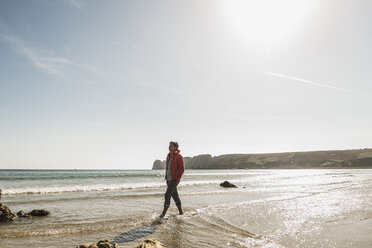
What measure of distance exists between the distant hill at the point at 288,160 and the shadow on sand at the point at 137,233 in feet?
408

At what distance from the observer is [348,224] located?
262 inches

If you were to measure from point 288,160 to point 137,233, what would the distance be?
476ft

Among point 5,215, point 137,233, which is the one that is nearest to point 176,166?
point 137,233

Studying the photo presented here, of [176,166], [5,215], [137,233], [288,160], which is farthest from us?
[288,160]

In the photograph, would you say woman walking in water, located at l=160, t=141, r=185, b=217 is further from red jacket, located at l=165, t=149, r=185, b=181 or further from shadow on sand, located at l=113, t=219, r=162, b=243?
shadow on sand, located at l=113, t=219, r=162, b=243

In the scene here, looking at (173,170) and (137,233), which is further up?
(173,170)

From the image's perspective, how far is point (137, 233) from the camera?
19.5 feet

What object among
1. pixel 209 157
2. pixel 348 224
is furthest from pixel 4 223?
pixel 209 157

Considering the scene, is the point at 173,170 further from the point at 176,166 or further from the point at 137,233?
the point at 137,233

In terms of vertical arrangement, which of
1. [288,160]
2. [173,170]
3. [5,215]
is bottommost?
[288,160]

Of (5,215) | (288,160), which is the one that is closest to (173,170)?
(5,215)

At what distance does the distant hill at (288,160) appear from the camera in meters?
109

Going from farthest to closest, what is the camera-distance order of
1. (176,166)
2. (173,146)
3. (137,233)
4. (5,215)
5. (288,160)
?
(288,160) < (173,146) < (176,166) < (5,215) < (137,233)

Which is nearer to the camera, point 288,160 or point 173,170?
point 173,170
